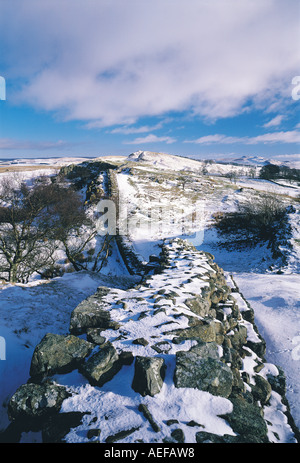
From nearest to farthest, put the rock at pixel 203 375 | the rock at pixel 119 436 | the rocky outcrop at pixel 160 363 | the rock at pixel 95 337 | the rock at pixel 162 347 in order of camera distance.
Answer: the rock at pixel 119 436 < the rocky outcrop at pixel 160 363 < the rock at pixel 203 375 < the rock at pixel 162 347 < the rock at pixel 95 337

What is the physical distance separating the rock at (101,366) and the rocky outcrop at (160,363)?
0.6 inches

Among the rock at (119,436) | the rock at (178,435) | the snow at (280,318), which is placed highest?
the rock at (119,436)

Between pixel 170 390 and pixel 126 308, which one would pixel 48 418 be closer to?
pixel 170 390

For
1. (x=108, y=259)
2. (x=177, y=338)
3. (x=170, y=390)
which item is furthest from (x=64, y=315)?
(x=108, y=259)

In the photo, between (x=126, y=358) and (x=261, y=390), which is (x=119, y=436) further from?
(x=261, y=390)

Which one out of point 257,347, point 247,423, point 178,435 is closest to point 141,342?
point 178,435

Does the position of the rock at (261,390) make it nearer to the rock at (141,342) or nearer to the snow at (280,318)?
the snow at (280,318)

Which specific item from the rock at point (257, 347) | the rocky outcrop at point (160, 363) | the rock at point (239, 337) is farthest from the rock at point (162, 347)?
the rock at point (257, 347)

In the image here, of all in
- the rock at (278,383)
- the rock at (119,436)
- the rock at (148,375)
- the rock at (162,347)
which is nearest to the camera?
the rock at (119,436)

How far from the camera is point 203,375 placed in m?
3.76

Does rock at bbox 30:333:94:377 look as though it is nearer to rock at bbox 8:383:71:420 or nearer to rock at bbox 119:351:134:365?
rock at bbox 8:383:71:420

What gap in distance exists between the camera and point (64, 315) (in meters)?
7.67

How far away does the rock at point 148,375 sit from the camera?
137 inches

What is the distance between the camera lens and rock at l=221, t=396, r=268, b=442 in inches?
127
